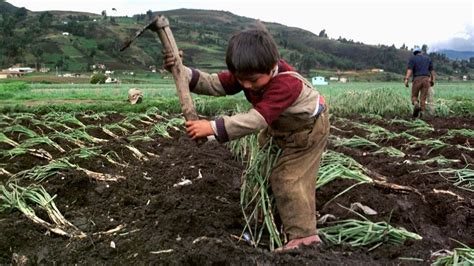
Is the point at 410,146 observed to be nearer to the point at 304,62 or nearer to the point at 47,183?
the point at 47,183

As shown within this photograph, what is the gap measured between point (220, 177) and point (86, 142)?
2.86 metres

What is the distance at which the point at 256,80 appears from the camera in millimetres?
2838

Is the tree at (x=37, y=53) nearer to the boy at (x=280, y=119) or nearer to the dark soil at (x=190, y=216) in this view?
the dark soil at (x=190, y=216)

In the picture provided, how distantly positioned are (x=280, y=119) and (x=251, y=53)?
1.68 feet

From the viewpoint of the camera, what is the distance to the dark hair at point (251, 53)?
8.84 feet

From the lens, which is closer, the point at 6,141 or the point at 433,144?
the point at 6,141

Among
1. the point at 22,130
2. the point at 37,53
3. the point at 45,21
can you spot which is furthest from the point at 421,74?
the point at 45,21

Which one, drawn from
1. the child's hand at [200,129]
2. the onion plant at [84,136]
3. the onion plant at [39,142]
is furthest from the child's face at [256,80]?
the onion plant at [84,136]

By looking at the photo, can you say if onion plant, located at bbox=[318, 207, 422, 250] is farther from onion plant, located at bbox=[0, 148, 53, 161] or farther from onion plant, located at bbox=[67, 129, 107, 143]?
onion plant, located at bbox=[67, 129, 107, 143]

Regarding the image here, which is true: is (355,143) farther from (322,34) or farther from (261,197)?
(322,34)

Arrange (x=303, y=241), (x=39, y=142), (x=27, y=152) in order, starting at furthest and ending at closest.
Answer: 1. (x=39, y=142)
2. (x=27, y=152)
3. (x=303, y=241)

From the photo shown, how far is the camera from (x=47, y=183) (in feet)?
14.5

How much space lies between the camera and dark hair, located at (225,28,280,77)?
2695 millimetres

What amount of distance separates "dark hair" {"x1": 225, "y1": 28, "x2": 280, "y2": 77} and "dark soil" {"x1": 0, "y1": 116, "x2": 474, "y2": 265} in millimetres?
900
